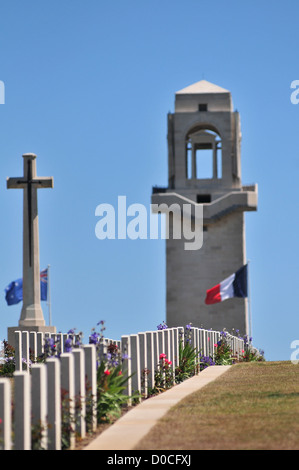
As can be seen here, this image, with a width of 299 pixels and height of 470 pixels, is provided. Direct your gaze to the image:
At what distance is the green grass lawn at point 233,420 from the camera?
430 inches

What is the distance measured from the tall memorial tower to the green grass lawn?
52.1 m

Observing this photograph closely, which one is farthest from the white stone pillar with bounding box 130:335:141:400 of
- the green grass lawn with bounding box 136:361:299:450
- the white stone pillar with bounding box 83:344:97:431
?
the white stone pillar with bounding box 83:344:97:431

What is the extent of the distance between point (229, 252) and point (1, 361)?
45.5 m

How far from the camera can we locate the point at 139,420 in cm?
1320

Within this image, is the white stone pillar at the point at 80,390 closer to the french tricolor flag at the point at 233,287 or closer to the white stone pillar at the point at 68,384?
the white stone pillar at the point at 68,384

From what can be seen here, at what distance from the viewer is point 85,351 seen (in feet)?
42.7

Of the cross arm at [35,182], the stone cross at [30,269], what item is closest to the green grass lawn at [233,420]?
the stone cross at [30,269]

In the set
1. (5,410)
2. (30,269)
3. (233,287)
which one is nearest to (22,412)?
(5,410)

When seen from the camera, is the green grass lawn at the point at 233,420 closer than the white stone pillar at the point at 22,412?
No

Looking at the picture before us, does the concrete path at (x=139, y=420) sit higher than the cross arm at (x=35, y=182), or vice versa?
the cross arm at (x=35, y=182)

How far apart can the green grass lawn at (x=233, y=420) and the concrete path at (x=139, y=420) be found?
17 cm

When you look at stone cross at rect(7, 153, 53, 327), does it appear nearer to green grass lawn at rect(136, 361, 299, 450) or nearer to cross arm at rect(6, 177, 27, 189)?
cross arm at rect(6, 177, 27, 189)

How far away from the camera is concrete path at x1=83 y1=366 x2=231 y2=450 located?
1116 cm

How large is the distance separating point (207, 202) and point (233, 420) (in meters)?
60.7
